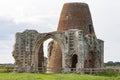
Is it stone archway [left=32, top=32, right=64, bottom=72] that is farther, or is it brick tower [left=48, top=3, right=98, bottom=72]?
brick tower [left=48, top=3, right=98, bottom=72]

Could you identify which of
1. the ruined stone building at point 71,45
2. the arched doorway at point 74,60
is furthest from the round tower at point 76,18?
the arched doorway at point 74,60

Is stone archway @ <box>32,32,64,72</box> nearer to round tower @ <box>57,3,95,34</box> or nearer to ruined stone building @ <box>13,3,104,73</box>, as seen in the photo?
ruined stone building @ <box>13,3,104,73</box>

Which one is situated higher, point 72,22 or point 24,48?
point 72,22

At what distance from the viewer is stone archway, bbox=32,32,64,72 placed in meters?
45.0

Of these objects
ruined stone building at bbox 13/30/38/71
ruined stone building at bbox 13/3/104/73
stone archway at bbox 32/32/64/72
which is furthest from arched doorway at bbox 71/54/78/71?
ruined stone building at bbox 13/30/38/71

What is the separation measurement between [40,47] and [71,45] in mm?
4686

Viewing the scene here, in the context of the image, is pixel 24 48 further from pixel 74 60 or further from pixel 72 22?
pixel 72 22

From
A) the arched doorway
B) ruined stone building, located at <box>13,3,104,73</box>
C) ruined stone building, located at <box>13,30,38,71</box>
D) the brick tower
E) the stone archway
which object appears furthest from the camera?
ruined stone building, located at <box>13,30,38,71</box>

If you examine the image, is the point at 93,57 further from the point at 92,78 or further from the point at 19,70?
the point at 92,78

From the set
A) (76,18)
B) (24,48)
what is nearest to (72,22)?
(76,18)

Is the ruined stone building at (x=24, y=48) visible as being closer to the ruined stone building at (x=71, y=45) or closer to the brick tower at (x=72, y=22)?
the ruined stone building at (x=71, y=45)

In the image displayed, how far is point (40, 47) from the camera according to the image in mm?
47438

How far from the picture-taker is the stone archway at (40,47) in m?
45.0

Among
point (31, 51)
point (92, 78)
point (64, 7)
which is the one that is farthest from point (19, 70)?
point (92, 78)
